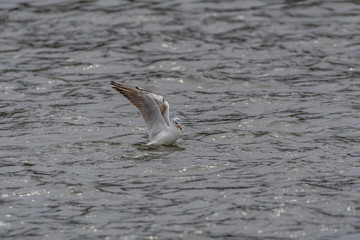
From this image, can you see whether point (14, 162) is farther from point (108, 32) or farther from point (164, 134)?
point (108, 32)

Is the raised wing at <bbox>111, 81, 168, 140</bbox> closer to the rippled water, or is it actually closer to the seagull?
the seagull

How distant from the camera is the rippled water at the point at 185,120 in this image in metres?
9.89

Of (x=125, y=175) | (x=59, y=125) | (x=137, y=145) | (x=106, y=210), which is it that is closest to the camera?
(x=106, y=210)

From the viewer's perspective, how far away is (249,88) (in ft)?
54.9

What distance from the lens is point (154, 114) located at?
530 inches

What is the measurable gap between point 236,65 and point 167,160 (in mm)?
6265

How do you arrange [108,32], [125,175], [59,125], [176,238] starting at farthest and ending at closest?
[108,32] < [59,125] < [125,175] < [176,238]

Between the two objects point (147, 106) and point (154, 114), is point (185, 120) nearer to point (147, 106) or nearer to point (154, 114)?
point (154, 114)

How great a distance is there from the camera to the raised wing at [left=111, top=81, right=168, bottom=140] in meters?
13.3

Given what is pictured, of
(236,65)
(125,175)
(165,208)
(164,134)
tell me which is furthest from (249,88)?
(165,208)

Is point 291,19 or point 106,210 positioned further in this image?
point 291,19

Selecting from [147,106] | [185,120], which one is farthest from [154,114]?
[185,120]

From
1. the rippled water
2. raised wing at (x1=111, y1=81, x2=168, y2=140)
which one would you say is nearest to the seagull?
raised wing at (x1=111, y1=81, x2=168, y2=140)

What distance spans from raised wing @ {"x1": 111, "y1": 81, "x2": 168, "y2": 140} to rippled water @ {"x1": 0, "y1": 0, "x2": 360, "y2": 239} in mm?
362
